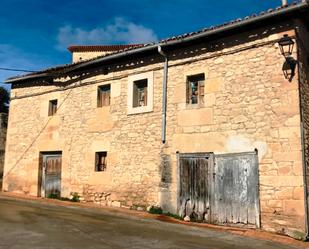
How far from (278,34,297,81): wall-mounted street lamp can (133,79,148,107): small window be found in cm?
414

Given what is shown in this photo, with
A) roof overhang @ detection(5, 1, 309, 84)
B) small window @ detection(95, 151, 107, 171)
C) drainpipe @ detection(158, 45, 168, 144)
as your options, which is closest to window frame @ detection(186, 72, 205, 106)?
drainpipe @ detection(158, 45, 168, 144)

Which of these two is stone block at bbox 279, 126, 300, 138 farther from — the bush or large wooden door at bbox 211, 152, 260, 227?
the bush

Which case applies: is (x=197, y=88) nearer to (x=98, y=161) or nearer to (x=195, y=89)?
(x=195, y=89)

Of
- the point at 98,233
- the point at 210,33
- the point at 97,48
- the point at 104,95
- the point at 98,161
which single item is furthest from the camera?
the point at 97,48

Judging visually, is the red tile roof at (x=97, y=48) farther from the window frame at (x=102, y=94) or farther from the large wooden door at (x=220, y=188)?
the large wooden door at (x=220, y=188)

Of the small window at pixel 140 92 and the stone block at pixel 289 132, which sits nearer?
the stone block at pixel 289 132

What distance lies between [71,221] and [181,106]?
13.2 ft

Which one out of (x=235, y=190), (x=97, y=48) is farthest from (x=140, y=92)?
(x=97, y=48)

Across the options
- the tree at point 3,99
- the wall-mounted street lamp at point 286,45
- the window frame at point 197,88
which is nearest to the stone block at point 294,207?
the wall-mounted street lamp at point 286,45

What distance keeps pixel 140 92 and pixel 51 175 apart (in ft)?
14.6

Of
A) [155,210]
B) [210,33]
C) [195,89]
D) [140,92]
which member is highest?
[210,33]

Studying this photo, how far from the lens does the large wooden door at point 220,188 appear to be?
903cm

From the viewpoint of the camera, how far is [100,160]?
1233 cm

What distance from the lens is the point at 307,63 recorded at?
9.55 meters
